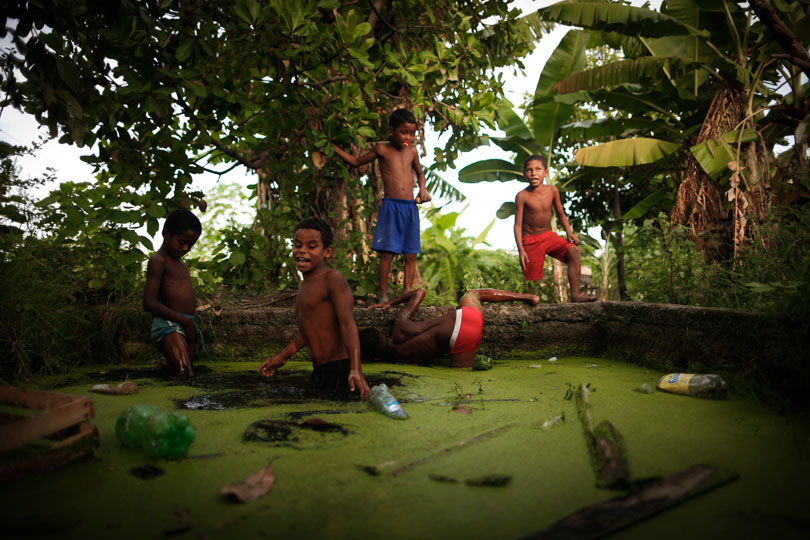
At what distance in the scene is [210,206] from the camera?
12531 mm

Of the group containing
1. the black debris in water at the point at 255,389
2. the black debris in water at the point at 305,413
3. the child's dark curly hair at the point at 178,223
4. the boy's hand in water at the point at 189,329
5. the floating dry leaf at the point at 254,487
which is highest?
the child's dark curly hair at the point at 178,223

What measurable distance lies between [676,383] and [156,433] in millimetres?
2452

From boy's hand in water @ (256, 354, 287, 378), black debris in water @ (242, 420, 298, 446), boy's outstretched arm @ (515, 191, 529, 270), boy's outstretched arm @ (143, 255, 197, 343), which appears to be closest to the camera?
black debris in water @ (242, 420, 298, 446)

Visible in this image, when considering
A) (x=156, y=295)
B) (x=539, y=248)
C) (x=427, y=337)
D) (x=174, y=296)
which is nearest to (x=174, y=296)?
(x=174, y=296)

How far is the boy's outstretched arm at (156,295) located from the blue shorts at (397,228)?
6.07 ft

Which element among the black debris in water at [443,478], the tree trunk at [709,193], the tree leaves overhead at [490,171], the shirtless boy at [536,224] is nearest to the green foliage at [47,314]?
the black debris in water at [443,478]

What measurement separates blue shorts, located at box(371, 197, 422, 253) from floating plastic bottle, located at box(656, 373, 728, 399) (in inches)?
99.7

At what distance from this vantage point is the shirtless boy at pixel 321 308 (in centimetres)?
296

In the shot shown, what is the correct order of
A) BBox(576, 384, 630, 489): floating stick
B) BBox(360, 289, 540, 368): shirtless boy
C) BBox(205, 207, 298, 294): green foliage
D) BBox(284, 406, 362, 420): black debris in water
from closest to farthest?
BBox(576, 384, 630, 489): floating stick
BBox(284, 406, 362, 420): black debris in water
BBox(360, 289, 540, 368): shirtless boy
BBox(205, 207, 298, 294): green foliage

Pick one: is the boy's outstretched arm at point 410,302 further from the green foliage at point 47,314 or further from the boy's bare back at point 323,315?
the green foliage at point 47,314

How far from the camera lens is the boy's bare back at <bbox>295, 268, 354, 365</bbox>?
2.97m

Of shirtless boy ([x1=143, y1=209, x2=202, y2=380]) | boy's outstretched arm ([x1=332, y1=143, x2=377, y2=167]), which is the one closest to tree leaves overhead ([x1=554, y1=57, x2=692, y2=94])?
boy's outstretched arm ([x1=332, y1=143, x2=377, y2=167])

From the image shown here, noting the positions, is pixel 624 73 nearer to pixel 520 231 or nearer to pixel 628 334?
pixel 520 231

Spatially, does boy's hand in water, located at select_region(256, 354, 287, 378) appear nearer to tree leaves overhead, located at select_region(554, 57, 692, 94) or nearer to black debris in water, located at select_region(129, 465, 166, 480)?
black debris in water, located at select_region(129, 465, 166, 480)
